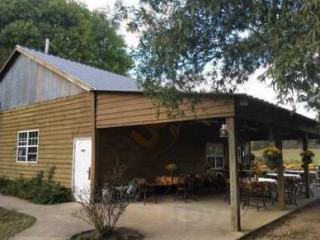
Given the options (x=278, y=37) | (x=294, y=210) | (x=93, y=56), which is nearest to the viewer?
(x=278, y=37)

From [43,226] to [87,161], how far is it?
13.1 feet

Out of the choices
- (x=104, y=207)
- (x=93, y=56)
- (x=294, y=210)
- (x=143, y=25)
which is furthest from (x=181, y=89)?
(x=93, y=56)

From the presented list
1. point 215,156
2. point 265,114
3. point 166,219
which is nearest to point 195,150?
point 215,156

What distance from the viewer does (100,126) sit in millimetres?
12688

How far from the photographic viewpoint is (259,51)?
22.3 ft

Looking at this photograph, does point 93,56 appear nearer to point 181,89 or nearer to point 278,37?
point 181,89

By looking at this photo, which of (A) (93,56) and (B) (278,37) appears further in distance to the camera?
(A) (93,56)

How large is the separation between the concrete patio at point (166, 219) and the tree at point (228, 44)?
2.93 metres

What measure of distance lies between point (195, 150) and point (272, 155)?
242 inches

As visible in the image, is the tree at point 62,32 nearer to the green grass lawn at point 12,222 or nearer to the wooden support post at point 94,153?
the wooden support post at point 94,153

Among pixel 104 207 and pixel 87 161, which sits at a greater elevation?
pixel 87 161

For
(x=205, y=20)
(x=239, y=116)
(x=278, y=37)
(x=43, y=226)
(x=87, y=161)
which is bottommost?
(x=43, y=226)

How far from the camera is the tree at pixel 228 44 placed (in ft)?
16.4

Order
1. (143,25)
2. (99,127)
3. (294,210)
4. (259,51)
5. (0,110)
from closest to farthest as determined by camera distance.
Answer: (259,51) < (143,25) < (294,210) < (99,127) < (0,110)
